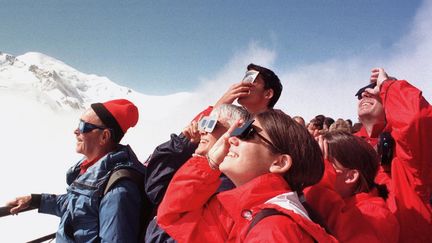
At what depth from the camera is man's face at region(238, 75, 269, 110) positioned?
3.22 meters

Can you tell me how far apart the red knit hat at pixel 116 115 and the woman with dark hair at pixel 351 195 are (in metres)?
1.91

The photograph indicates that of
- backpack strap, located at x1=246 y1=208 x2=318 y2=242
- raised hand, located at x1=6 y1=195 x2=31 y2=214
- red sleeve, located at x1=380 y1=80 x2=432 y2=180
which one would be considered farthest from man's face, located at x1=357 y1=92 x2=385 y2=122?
raised hand, located at x1=6 y1=195 x2=31 y2=214

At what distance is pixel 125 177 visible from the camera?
284cm

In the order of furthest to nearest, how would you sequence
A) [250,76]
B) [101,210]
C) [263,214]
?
1. [250,76]
2. [101,210]
3. [263,214]

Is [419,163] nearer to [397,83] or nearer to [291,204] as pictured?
[397,83]

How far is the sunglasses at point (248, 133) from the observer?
6.02 ft

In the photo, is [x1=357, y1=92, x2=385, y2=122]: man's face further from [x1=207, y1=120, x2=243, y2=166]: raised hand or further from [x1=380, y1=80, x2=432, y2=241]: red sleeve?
[x1=207, y1=120, x2=243, y2=166]: raised hand

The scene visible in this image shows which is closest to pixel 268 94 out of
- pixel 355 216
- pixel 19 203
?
pixel 355 216

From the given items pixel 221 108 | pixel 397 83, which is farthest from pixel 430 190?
pixel 221 108

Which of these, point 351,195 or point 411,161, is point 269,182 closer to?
point 351,195

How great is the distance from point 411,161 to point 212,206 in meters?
1.20

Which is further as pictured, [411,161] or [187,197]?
[411,161]

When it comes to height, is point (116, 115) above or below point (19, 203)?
above

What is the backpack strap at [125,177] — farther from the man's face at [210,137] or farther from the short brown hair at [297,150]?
the short brown hair at [297,150]
